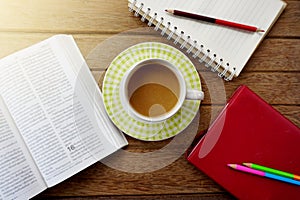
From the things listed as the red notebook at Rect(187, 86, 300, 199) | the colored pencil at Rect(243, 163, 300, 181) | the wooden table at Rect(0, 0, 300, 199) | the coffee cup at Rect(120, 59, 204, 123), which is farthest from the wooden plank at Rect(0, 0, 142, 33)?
the colored pencil at Rect(243, 163, 300, 181)

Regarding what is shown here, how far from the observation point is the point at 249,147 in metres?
0.87

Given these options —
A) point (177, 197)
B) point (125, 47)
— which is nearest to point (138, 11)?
point (125, 47)

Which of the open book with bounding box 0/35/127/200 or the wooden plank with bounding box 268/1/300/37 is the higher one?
the wooden plank with bounding box 268/1/300/37

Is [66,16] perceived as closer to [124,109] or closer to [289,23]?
[124,109]

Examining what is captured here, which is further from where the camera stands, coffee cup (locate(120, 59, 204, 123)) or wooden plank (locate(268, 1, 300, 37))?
wooden plank (locate(268, 1, 300, 37))

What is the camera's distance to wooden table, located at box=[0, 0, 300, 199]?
880 millimetres

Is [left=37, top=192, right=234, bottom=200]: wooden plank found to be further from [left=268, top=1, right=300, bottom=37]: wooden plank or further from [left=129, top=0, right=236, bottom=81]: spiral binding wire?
[left=268, top=1, right=300, bottom=37]: wooden plank

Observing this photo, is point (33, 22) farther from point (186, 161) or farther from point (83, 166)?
point (186, 161)

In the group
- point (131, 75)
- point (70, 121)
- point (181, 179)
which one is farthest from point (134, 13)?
point (181, 179)

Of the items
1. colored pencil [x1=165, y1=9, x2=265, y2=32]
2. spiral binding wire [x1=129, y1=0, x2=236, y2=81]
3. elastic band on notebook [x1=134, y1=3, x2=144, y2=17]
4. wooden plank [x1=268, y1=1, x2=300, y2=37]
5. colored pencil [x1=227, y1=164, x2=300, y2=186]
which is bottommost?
colored pencil [x1=227, y1=164, x2=300, y2=186]

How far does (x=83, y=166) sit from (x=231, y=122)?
337 mm

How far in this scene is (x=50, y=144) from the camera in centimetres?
87

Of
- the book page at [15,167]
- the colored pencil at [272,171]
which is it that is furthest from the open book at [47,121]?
the colored pencil at [272,171]

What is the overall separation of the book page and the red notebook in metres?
0.34
